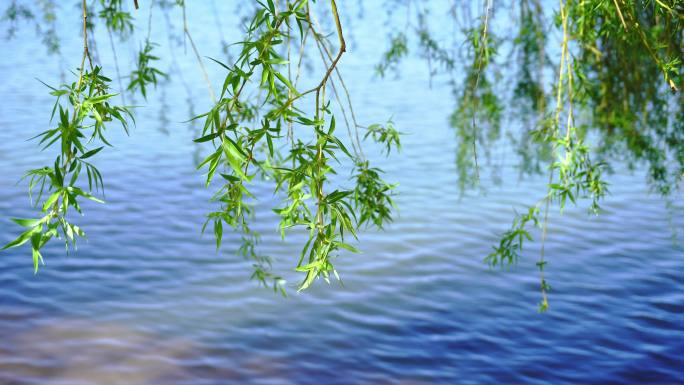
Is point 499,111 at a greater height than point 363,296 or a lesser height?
greater

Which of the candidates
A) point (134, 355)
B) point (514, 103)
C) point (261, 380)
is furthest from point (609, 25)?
point (514, 103)

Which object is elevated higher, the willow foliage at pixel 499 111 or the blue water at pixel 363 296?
the willow foliage at pixel 499 111

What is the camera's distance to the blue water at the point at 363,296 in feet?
14.2

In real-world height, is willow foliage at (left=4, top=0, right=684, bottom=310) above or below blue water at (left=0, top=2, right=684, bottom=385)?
above

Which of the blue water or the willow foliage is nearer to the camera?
the willow foliage

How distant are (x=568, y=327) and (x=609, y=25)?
160cm

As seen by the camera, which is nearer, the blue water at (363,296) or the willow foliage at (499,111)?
the willow foliage at (499,111)

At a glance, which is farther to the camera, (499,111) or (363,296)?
(499,111)

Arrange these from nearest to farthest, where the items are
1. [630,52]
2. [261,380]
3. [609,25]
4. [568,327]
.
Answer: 1. [609,25]
2. [261,380]
3. [568,327]
4. [630,52]

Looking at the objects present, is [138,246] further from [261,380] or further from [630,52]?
[630,52]

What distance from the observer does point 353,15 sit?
9.46 meters

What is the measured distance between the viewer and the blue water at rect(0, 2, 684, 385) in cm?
432

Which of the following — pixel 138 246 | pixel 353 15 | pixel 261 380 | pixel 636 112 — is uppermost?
pixel 353 15

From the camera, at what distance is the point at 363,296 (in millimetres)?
4934
